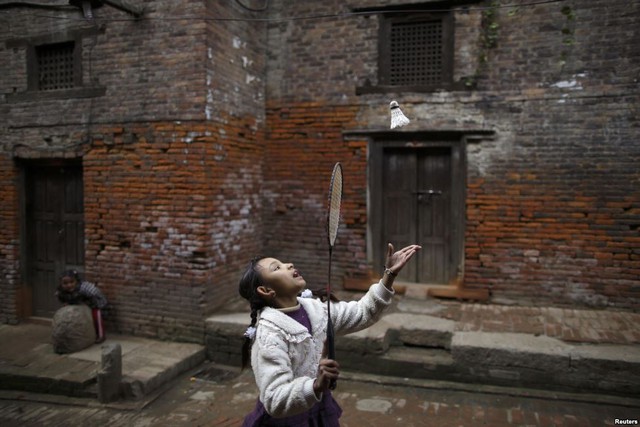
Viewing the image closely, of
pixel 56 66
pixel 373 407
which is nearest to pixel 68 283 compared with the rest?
pixel 56 66

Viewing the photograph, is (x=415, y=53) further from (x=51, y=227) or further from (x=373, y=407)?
(x=51, y=227)

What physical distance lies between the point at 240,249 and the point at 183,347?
1671 millimetres

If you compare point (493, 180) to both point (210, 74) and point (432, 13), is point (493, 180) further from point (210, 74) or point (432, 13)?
point (210, 74)

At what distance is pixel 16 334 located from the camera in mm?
7035

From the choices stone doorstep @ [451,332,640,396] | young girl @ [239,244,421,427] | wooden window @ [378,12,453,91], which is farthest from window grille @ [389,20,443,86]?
young girl @ [239,244,421,427]

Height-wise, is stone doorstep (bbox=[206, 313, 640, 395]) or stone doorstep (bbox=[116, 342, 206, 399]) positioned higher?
stone doorstep (bbox=[206, 313, 640, 395])

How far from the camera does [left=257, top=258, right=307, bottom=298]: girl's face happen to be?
2574 millimetres

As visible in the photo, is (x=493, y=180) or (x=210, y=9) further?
(x=493, y=180)

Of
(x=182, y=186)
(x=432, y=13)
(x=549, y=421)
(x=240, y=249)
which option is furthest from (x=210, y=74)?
(x=549, y=421)

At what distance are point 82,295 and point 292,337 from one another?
5.08m

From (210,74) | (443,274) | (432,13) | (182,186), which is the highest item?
(432,13)

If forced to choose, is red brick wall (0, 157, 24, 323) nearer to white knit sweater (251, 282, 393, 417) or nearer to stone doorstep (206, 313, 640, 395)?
stone doorstep (206, 313, 640, 395)

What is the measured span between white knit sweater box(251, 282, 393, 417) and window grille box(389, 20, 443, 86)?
17.0ft

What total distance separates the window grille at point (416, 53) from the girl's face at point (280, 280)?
17.6 ft
